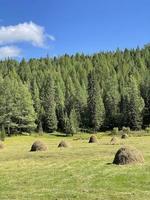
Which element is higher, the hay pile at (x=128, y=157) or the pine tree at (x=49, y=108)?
the pine tree at (x=49, y=108)

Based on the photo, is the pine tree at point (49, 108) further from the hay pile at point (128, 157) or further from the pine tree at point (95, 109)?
the hay pile at point (128, 157)

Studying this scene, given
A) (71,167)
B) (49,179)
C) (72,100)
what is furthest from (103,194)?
(72,100)

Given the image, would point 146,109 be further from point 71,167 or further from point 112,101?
point 71,167

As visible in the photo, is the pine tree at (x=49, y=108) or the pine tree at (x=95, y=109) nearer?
the pine tree at (x=95, y=109)

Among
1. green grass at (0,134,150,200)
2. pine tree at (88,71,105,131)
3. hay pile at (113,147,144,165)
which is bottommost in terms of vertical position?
green grass at (0,134,150,200)

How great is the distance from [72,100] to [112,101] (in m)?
13.3

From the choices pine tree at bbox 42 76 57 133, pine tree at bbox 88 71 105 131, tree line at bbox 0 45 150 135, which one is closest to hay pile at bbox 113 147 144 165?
tree line at bbox 0 45 150 135

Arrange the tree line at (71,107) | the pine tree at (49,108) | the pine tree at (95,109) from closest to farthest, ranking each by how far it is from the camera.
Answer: the tree line at (71,107)
the pine tree at (95,109)
the pine tree at (49,108)

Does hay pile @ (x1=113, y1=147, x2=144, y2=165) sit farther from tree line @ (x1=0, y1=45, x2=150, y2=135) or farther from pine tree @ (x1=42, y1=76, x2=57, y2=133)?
pine tree @ (x1=42, y1=76, x2=57, y2=133)

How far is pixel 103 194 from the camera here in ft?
76.6

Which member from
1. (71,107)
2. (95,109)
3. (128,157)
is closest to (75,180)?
(128,157)

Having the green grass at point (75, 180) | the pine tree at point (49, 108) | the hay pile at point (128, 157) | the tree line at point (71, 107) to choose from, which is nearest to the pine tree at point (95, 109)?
the tree line at point (71, 107)

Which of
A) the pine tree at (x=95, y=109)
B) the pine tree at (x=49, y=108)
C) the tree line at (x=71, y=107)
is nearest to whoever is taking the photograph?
the tree line at (x=71, y=107)

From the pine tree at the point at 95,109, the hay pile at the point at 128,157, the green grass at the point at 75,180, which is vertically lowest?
the green grass at the point at 75,180
